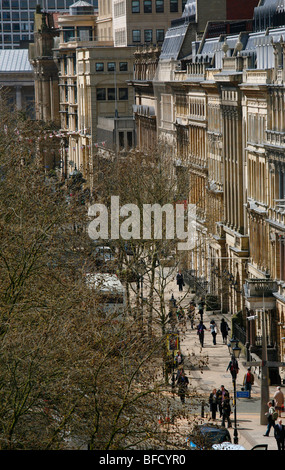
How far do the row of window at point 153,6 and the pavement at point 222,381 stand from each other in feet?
275

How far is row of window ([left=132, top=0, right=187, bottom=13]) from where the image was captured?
539ft

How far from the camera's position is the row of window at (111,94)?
541 feet

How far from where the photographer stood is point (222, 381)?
65625mm

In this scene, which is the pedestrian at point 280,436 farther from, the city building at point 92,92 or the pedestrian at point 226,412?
the city building at point 92,92

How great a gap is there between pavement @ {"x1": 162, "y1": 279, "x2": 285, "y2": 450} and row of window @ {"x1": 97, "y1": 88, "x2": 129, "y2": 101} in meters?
80.8

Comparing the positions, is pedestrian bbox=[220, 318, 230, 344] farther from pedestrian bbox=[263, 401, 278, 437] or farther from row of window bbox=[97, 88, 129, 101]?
row of window bbox=[97, 88, 129, 101]

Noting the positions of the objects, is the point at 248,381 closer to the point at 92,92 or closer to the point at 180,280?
the point at 180,280

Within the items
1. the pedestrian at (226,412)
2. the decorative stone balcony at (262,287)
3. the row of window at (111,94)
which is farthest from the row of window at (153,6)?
the pedestrian at (226,412)

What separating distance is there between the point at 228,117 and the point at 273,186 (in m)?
16.2

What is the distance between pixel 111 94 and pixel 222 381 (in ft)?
348

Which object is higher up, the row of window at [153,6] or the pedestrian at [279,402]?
the row of window at [153,6]

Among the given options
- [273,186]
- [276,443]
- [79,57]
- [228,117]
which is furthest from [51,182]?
[79,57]

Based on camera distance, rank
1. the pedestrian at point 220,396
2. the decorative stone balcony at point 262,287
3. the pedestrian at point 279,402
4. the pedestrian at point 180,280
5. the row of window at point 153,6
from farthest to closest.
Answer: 1. the row of window at point 153,6
2. the pedestrian at point 180,280
3. the decorative stone balcony at point 262,287
4. the pedestrian at point 220,396
5. the pedestrian at point 279,402

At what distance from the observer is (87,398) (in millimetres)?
35562
